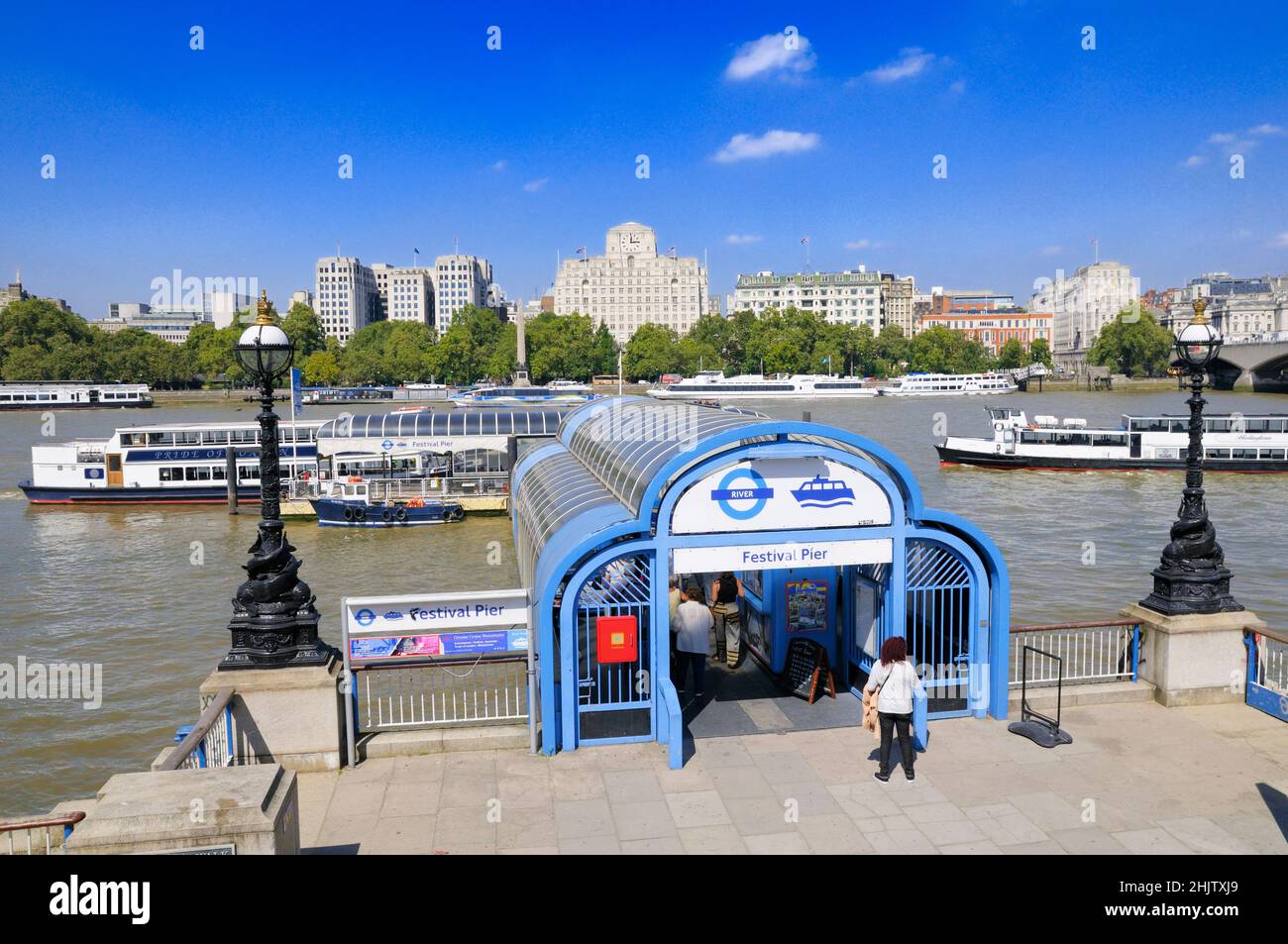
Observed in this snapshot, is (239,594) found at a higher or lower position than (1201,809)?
higher

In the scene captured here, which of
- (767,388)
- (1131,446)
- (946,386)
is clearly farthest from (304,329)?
(1131,446)

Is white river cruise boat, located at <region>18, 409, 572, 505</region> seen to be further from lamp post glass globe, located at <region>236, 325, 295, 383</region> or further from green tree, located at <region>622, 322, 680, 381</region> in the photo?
green tree, located at <region>622, 322, 680, 381</region>

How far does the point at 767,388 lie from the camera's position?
426 feet

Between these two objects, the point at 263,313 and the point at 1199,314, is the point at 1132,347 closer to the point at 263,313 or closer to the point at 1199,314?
the point at 1199,314

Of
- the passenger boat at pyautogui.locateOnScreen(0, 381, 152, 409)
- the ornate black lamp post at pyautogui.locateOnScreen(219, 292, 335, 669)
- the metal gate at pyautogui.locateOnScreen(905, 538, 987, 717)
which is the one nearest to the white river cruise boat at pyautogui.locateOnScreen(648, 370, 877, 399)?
the passenger boat at pyautogui.locateOnScreen(0, 381, 152, 409)

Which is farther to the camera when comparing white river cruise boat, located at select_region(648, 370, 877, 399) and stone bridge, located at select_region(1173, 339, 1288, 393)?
white river cruise boat, located at select_region(648, 370, 877, 399)

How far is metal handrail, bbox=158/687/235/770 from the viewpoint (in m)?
7.71

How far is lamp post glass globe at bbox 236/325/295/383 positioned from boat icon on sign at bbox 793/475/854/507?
546 centimetres

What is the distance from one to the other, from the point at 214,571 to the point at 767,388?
342 ft

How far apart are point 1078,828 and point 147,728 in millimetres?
15001
